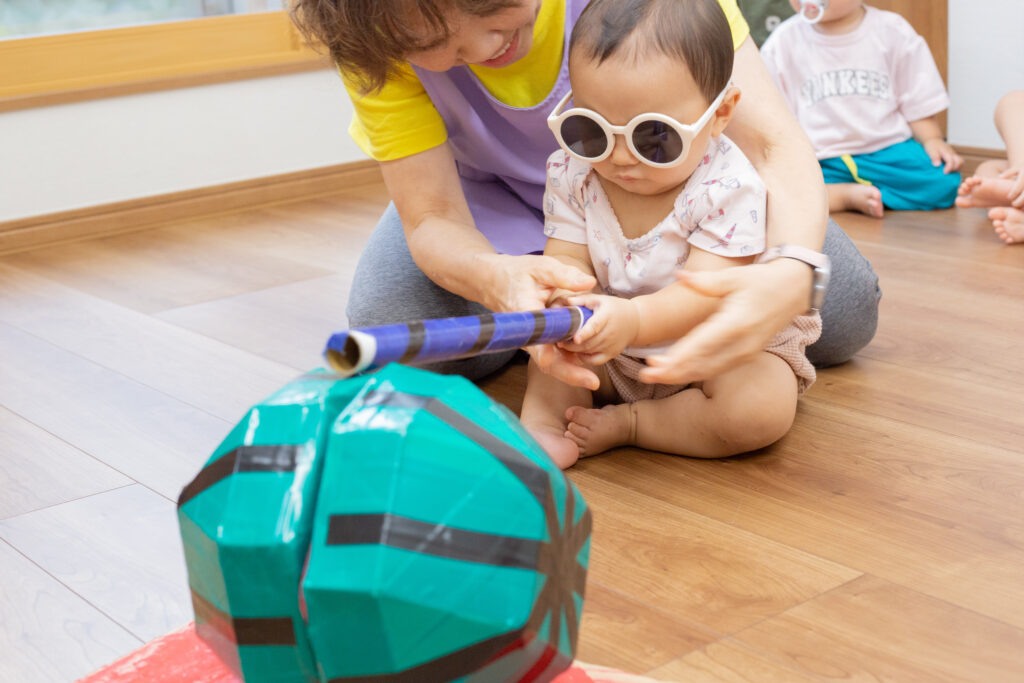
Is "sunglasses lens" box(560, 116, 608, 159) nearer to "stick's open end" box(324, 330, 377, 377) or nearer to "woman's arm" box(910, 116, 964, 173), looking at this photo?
"stick's open end" box(324, 330, 377, 377)

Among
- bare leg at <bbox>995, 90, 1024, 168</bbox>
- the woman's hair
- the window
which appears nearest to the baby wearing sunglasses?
the woman's hair

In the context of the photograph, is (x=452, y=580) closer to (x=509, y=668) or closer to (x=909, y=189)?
(x=509, y=668)

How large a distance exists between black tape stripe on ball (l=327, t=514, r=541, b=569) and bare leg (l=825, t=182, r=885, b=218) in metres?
1.76

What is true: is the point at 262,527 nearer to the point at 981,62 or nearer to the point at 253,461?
the point at 253,461

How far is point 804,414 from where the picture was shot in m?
1.21

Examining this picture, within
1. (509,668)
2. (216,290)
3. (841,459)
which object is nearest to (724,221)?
(841,459)

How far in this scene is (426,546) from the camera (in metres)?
0.49

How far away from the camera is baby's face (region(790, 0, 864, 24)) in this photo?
2.25 meters

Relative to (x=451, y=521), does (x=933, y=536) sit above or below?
below

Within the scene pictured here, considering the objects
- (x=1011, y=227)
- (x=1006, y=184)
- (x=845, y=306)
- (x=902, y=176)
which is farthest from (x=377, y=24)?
(x=902, y=176)

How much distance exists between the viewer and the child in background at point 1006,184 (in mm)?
1859

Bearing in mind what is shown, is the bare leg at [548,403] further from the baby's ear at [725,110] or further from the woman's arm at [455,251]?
the baby's ear at [725,110]

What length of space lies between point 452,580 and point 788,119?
78 cm

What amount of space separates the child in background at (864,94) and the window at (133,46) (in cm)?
108
